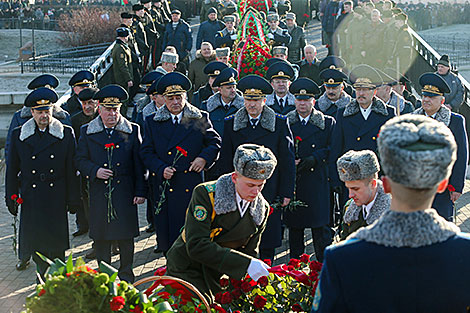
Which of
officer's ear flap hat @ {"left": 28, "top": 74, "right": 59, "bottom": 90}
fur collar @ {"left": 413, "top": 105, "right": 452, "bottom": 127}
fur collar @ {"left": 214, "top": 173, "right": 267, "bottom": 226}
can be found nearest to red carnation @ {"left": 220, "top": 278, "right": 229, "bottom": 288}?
fur collar @ {"left": 214, "top": 173, "right": 267, "bottom": 226}

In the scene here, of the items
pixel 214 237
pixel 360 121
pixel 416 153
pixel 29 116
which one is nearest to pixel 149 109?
pixel 29 116

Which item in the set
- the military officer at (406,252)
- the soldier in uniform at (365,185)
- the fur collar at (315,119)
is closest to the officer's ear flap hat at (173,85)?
the fur collar at (315,119)

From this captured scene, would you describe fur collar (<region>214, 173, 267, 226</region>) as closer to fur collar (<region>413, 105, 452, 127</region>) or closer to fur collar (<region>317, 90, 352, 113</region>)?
fur collar (<region>413, 105, 452, 127</region>)

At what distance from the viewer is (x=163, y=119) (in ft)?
25.7

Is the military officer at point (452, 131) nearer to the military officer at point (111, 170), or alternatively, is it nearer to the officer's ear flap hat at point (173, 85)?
the officer's ear flap hat at point (173, 85)

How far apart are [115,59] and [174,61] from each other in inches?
117

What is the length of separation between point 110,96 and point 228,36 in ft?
25.1

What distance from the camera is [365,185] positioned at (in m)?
5.20

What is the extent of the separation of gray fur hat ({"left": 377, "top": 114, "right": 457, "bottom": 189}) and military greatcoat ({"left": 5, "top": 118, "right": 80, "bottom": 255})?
5.32 metres

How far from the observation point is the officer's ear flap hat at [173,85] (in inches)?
303

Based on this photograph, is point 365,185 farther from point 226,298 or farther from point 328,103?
point 328,103

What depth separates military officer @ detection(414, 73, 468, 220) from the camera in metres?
7.66

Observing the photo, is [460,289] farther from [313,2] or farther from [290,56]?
[313,2]

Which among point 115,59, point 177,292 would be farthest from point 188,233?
point 115,59
